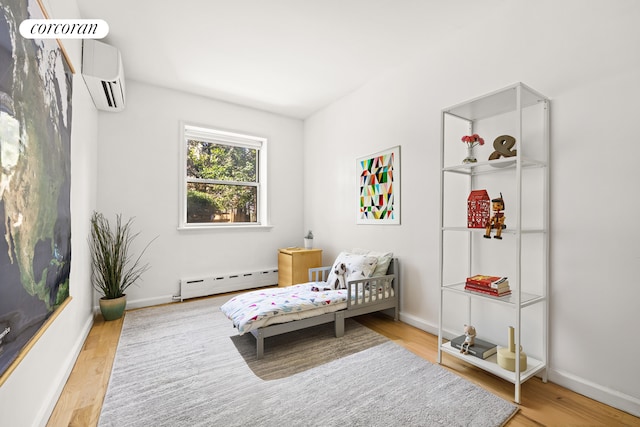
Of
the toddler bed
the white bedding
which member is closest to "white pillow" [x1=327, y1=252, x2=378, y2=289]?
the toddler bed

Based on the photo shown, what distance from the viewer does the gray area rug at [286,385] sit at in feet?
5.15

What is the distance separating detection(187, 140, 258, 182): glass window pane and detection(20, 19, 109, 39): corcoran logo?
2.64 m

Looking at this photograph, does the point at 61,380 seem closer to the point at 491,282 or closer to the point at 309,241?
the point at 491,282

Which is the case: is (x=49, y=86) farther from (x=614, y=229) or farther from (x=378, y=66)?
(x=614, y=229)

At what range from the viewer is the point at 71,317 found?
213 centimetres

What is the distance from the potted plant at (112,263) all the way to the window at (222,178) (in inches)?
26.2

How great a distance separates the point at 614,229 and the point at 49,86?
10.6ft

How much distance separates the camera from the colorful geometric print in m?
3.15

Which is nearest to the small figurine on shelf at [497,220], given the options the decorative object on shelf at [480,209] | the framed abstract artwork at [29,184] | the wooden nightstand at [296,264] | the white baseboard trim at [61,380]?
the decorative object on shelf at [480,209]

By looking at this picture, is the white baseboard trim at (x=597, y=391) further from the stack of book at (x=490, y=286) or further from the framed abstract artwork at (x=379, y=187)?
the framed abstract artwork at (x=379, y=187)

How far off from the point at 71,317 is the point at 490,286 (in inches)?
115

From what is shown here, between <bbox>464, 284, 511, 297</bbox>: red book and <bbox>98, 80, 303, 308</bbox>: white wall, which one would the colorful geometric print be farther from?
<bbox>98, 80, 303, 308</bbox>: white wall

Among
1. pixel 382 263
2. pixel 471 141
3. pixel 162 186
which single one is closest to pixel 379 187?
pixel 382 263

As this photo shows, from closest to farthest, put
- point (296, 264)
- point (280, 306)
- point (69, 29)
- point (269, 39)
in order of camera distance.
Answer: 1. point (69, 29)
2. point (280, 306)
3. point (269, 39)
4. point (296, 264)
